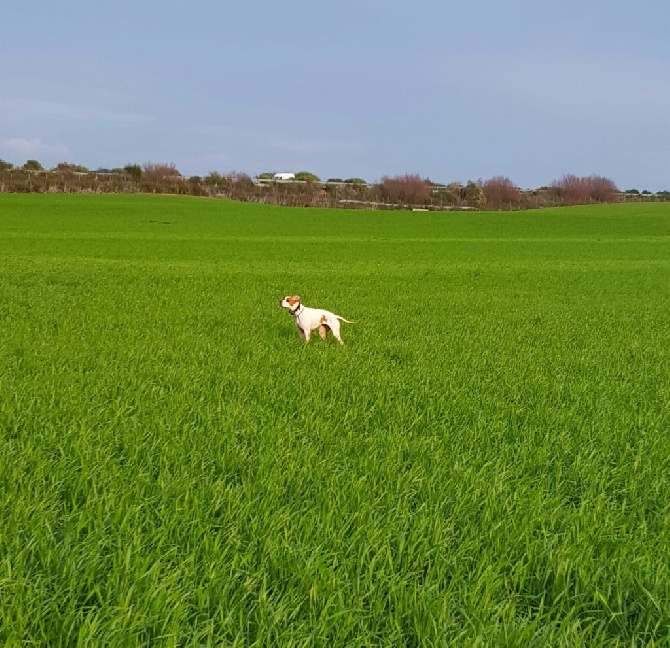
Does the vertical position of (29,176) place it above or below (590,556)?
above

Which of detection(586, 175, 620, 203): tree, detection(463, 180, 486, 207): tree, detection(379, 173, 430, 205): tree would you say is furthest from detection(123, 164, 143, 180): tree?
detection(586, 175, 620, 203): tree

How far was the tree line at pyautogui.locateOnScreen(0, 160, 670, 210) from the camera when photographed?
3162 inches

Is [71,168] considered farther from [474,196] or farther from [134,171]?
[474,196]

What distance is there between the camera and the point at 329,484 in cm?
383

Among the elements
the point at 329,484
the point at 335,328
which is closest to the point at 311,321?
the point at 335,328

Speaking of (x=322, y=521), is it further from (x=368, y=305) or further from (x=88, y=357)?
(x=368, y=305)

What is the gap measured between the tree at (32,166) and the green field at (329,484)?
79.8 meters

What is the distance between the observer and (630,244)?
45.3 metres

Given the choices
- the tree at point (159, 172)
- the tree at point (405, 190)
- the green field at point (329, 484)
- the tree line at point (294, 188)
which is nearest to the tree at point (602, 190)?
the tree line at point (294, 188)

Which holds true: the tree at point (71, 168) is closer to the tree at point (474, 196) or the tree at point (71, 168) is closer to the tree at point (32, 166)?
the tree at point (32, 166)

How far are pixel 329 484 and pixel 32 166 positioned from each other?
92326mm

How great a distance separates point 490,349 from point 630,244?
40958 mm

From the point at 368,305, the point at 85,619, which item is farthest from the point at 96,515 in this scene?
the point at 368,305

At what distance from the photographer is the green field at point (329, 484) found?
8.30 feet
